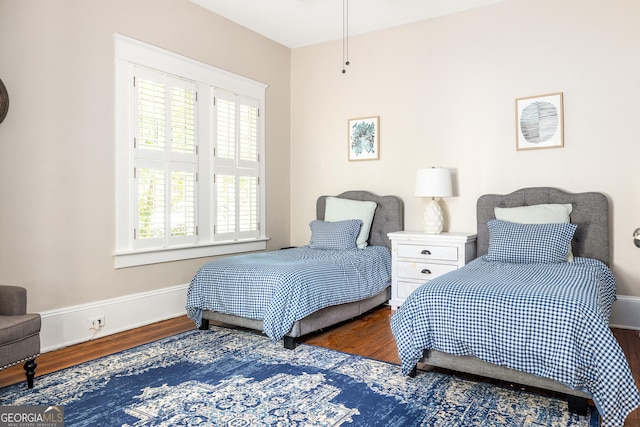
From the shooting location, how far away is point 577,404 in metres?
2.19

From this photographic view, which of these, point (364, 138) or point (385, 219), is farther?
point (364, 138)

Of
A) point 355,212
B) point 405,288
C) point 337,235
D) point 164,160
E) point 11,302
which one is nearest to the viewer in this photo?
point 11,302

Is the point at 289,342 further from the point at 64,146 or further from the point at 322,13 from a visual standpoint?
the point at 322,13

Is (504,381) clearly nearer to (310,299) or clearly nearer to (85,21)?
(310,299)

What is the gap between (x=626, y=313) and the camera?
3.78m

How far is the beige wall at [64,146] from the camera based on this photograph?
3.04 meters

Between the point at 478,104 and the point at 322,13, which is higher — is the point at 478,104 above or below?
below

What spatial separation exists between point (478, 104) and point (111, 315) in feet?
12.5

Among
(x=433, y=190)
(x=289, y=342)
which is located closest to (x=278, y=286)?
(x=289, y=342)

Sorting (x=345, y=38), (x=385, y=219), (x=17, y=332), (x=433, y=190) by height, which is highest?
(x=345, y=38)

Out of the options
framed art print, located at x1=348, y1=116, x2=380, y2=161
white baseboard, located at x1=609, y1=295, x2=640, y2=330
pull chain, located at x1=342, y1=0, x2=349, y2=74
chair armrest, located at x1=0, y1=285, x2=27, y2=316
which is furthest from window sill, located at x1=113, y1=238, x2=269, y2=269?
white baseboard, located at x1=609, y1=295, x2=640, y2=330

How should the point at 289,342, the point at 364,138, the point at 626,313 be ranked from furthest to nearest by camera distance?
the point at 364,138
the point at 626,313
the point at 289,342

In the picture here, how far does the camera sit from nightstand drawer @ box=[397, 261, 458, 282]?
13.7 feet

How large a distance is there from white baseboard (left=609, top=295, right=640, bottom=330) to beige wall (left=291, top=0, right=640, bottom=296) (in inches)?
2.6
